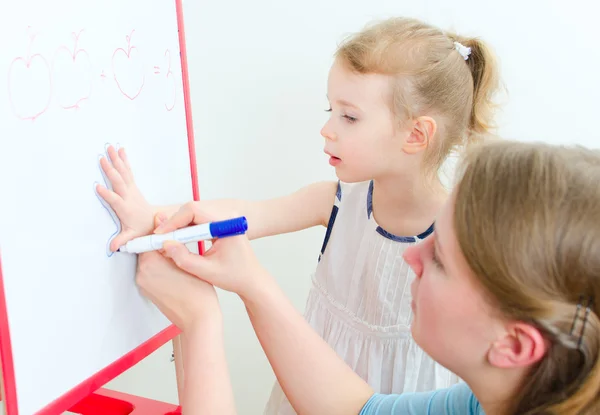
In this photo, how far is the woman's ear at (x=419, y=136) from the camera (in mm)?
886

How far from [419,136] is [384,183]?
11cm

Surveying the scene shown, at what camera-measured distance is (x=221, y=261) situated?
717mm

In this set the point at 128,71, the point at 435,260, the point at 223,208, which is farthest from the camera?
the point at 223,208

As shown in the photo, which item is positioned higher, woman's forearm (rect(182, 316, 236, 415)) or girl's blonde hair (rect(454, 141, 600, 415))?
girl's blonde hair (rect(454, 141, 600, 415))

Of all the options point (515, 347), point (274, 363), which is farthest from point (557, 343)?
point (274, 363)

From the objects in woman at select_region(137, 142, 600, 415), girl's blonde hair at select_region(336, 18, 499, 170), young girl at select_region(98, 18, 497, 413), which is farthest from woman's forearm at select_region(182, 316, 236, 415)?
girl's blonde hair at select_region(336, 18, 499, 170)

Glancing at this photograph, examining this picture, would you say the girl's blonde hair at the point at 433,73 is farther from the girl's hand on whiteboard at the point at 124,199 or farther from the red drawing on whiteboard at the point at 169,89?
the girl's hand on whiteboard at the point at 124,199

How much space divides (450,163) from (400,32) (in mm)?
325

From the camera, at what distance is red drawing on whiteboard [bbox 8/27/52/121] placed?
537mm

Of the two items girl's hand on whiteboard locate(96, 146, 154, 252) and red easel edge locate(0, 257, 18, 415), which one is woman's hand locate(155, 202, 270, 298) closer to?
girl's hand on whiteboard locate(96, 146, 154, 252)

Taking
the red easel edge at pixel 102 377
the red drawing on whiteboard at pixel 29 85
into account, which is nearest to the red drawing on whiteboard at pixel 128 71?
the red drawing on whiteboard at pixel 29 85

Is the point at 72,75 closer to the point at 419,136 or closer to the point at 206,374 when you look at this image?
the point at 206,374

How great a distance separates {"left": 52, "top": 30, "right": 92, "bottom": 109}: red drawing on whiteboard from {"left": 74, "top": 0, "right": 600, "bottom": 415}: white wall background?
623 mm

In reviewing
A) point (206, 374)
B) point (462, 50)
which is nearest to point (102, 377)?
point (206, 374)
